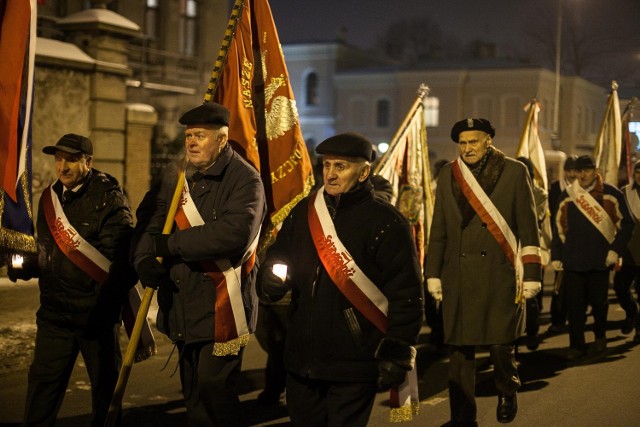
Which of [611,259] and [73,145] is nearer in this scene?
[73,145]

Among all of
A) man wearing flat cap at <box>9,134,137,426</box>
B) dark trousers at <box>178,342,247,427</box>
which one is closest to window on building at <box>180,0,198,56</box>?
man wearing flat cap at <box>9,134,137,426</box>

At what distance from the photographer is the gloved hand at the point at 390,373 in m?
4.38

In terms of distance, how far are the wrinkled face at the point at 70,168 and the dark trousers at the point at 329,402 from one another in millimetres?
1995

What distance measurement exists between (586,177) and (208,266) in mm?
5466

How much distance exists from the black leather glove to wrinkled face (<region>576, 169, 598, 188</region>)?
5632mm

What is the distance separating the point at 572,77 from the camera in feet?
205

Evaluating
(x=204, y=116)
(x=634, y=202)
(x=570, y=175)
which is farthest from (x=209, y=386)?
(x=634, y=202)

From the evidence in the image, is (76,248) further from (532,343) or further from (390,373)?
(532,343)

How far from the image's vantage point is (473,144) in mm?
6422

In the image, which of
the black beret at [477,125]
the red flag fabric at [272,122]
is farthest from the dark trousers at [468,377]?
the red flag fabric at [272,122]

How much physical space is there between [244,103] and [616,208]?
469 cm

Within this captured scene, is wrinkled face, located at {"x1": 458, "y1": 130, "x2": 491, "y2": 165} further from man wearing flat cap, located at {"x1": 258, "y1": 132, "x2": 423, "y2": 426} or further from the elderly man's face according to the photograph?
the elderly man's face

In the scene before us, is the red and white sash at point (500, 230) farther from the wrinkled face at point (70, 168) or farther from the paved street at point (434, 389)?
the wrinkled face at point (70, 168)

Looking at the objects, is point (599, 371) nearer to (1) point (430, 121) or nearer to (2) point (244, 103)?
(2) point (244, 103)
